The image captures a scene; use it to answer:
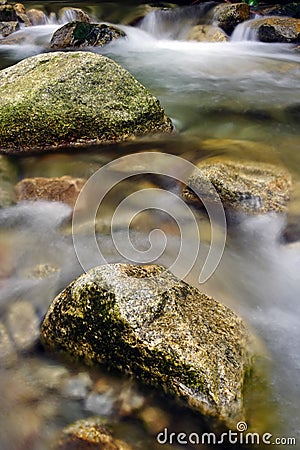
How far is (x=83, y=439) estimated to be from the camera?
7.65 ft

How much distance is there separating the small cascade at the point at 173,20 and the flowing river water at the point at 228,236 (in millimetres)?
3289

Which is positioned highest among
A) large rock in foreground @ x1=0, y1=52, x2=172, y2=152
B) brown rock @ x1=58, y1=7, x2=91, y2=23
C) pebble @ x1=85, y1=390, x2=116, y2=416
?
brown rock @ x1=58, y1=7, x2=91, y2=23

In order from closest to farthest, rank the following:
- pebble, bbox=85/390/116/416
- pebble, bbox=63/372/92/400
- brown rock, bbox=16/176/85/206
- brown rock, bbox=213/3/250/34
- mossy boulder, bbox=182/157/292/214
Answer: pebble, bbox=85/390/116/416
pebble, bbox=63/372/92/400
mossy boulder, bbox=182/157/292/214
brown rock, bbox=16/176/85/206
brown rock, bbox=213/3/250/34

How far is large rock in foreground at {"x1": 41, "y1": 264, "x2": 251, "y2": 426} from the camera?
236cm

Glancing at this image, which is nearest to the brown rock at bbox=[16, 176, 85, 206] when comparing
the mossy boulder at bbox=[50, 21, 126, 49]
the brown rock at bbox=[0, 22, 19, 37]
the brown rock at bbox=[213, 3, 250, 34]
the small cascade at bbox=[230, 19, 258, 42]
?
the mossy boulder at bbox=[50, 21, 126, 49]

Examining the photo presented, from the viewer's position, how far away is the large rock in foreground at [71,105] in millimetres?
5109

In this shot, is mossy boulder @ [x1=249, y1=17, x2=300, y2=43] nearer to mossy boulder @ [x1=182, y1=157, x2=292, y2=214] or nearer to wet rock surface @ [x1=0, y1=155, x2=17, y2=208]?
mossy boulder @ [x1=182, y1=157, x2=292, y2=214]

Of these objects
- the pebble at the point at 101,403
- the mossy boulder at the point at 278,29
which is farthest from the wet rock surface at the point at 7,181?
the mossy boulder at the point at 278,29

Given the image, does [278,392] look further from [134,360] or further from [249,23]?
[249,23]

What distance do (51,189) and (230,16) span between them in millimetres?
10424

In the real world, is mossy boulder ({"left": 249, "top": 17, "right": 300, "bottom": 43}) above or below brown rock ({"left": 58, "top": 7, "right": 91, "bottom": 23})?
below

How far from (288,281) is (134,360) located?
1708 mm

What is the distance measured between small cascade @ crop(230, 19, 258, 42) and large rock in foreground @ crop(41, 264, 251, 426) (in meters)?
11.3

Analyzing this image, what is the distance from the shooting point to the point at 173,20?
13.1 m
